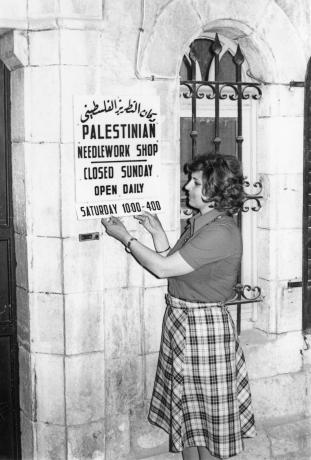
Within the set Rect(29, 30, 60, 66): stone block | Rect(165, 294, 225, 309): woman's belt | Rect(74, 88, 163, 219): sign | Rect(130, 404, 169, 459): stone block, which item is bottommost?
Rect(130, 404, 169, 459): stone block

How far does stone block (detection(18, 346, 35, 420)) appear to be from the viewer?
196 inches

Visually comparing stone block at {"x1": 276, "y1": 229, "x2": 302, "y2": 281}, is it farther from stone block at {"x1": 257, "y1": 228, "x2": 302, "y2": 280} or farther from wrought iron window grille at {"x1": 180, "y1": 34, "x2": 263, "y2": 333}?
wrought iron window grille at {"x1": 180, "y1": 34, "x2": 263, "y2": 333}

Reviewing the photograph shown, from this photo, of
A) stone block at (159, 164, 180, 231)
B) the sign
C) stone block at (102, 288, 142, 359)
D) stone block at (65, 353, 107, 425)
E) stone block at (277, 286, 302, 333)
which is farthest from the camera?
stone block at (277, 286, 302, 333)

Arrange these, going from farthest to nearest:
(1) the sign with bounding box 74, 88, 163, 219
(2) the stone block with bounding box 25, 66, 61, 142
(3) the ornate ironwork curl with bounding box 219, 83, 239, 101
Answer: (3) the ornate ironwork curl with bounding box 219, 83, 239, 101, (1) the sign with bounding box 74, 88, 163, 219, (2) the stone block with bounding box 25, 66, 61, 142

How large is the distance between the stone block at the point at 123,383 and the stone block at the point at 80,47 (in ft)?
6.63

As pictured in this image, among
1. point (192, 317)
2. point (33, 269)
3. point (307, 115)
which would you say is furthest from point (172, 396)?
point (307, 115)

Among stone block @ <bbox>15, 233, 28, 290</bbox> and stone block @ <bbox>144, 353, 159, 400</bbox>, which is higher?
stone block @ <bbox>15, 233, 28, 290</bbox>

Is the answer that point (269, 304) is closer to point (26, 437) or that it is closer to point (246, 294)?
point (246, 294)

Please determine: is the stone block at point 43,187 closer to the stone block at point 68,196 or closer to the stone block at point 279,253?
the stone block at point 68,196

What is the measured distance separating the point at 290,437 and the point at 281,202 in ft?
6.00

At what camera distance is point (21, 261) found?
4.98 m

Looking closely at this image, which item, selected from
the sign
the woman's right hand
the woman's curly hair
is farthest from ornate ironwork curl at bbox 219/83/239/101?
the woman's right hand

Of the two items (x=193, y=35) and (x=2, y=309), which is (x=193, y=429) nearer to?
(x=2, y=309)

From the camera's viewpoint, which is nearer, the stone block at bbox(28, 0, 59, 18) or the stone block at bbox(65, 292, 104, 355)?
the stone block at bbox(28, 0, 59, 18)
